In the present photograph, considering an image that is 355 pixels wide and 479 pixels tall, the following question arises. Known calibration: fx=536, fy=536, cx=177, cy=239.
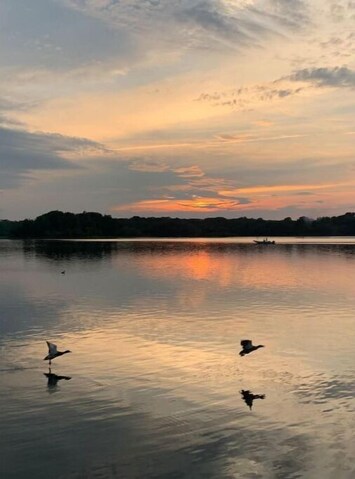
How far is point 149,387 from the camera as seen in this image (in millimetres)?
16703

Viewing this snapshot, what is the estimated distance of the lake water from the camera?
11.5 metres

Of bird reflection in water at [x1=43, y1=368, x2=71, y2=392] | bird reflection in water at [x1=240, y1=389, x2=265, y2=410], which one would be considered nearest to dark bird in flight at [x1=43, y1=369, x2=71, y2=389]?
bird reflection in water at [x1=43, y1=368, x2=71, y2=392]

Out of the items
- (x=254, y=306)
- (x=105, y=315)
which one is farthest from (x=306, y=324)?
(x=105, y=315)

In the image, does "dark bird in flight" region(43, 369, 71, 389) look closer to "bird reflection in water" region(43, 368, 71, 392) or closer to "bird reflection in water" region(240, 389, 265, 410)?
"bird reflection in water" region(43, 368, 71, 392)

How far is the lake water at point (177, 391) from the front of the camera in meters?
11.5

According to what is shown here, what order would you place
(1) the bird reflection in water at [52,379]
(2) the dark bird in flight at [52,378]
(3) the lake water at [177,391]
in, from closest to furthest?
(3) the lake water at [177,391]
(1) the bird reflection in water at [52,379]
(2) the dark bird in flight at [52,378]

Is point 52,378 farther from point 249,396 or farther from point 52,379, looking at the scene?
point 249,396

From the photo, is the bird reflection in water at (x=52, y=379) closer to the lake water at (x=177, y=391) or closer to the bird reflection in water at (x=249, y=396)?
the lake water at (x=177, y=391)

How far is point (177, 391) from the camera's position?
53.7 ft

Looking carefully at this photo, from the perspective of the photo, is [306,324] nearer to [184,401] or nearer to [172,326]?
[172,326]

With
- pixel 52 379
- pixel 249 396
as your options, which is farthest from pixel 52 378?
pixel 249 396

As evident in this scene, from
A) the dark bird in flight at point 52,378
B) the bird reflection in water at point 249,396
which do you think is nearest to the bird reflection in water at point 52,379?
the dark bird in flight at point 52,378

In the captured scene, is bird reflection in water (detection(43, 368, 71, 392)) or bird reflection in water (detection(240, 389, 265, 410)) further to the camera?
bird reflection in water (detection(43, 368, 71, 392))

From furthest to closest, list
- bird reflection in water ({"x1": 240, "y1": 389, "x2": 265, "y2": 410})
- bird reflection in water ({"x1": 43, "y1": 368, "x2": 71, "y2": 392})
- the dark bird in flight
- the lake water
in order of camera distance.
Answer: the dark bird in flight → bird reflection in water ({"x1": 43, "y1": 368, "x2": 71, "y2": 392}) → bird reflection in water ({"x1": 240, "y1": 389, "x2": 265, "y2": 410}) → the lake water
